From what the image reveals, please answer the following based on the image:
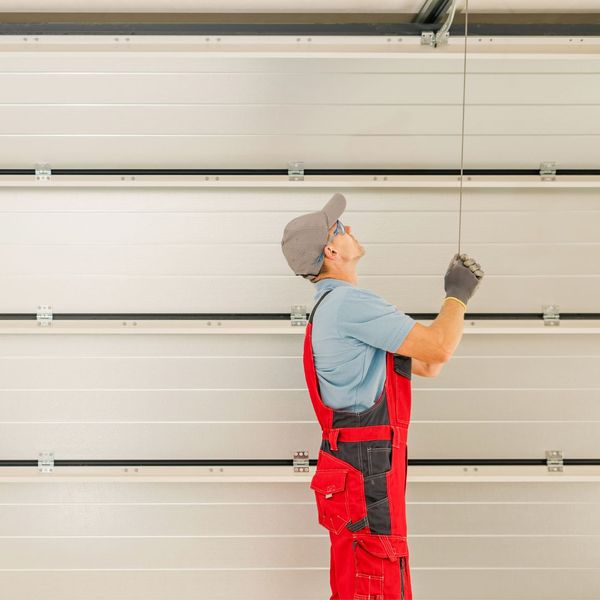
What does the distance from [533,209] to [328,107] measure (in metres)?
1.20

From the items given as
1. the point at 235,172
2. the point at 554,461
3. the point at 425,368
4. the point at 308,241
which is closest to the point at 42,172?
the point at 235,172

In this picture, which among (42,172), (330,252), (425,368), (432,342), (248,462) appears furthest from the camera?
(248,462)

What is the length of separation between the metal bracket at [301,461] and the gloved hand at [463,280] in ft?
4.54

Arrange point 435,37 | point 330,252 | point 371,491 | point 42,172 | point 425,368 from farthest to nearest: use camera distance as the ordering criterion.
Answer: point 42,172
point 435,37
point 425,368
point 330,252
point 371,491

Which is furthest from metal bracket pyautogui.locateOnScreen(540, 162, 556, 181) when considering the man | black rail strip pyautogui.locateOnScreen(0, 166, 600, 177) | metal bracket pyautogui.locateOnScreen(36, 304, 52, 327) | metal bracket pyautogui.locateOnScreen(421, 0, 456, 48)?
metal bracket pyautogui.locateOnScreen(36, 304, 52, 327)

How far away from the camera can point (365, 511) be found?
2.72 meters

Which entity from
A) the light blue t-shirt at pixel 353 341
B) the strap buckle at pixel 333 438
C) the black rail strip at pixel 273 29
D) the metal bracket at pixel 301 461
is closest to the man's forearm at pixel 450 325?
the light blue t-shirt at pixel 353 341

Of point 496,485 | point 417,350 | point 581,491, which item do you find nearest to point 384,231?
point 417,350

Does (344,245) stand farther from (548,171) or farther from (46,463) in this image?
(46,463)

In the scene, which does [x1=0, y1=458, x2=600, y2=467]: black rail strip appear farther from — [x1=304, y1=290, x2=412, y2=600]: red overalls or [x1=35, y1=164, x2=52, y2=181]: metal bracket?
[x1=35, y1=164, x2=52, y2=181]: metal bracket

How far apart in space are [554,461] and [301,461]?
4.40 ft

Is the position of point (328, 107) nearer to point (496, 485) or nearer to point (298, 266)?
point (298, 266)

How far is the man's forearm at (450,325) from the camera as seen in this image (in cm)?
264

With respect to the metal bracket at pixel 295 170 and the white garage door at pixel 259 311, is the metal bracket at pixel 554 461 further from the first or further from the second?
the metal bracket at pixel 295 170
